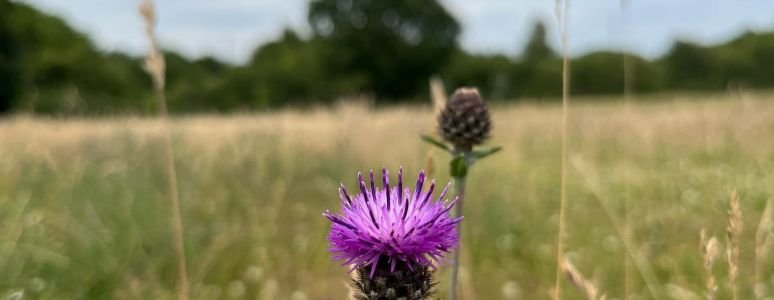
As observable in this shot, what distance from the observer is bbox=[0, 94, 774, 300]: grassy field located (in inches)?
124

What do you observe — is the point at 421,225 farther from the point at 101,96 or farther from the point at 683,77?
the point at 683,77

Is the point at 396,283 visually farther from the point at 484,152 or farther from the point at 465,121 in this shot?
the point at 465,121

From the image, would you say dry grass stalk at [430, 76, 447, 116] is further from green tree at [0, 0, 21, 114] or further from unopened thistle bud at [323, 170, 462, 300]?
green tree at [0, 0, 21, 114]

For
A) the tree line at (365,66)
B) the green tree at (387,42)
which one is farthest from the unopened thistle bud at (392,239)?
the green tree at (387,42)

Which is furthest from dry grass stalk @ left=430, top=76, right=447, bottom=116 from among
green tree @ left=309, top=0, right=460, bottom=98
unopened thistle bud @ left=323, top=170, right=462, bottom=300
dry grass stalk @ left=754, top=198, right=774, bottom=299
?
green tree @ left=309, top=0, right=460, bottom=98

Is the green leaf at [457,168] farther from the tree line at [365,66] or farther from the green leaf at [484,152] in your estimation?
the tree line at [365,66]

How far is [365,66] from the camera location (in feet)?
134

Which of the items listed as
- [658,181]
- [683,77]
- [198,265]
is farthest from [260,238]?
[683,77]

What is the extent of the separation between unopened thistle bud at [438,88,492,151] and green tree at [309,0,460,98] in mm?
38422

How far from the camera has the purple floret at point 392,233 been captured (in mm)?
1038

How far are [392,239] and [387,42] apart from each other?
1620 inches

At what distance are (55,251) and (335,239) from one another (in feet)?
9.15

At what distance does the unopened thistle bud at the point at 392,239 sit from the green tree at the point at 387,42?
3911 centimetres

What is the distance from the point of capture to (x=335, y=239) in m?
1.04
